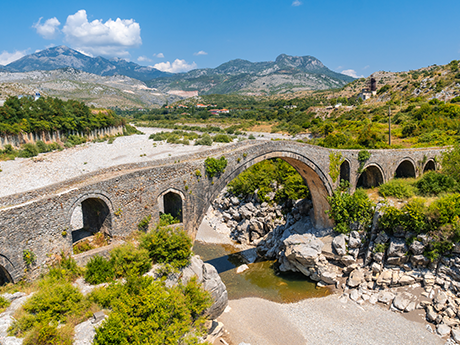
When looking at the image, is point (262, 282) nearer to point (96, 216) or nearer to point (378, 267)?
point (378, 267)

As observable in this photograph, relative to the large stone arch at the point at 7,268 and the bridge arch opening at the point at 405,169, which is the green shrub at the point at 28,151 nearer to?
the large stone arch at the point at 7,268

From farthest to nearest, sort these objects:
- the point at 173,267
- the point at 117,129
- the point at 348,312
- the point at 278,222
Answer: the point at 117,129 < the point at 278,222 < the point at 348,312 < the point at 173,267

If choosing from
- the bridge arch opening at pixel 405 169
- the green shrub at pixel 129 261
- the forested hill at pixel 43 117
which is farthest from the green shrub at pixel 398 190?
the forested hill at pixel 43 117

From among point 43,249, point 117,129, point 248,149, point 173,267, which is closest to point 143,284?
point 173,267

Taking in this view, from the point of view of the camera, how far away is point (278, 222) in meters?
25.2

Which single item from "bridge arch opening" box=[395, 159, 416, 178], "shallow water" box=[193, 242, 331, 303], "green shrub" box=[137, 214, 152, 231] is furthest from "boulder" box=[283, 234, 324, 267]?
"bridge arch opening" box=[395, 159, 416, 178]

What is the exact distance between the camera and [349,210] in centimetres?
2017

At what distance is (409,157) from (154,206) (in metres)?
24.1

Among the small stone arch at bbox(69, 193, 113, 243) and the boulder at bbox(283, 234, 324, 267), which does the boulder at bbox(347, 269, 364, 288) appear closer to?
the boulder at bbox(283, 234, 324, 267)

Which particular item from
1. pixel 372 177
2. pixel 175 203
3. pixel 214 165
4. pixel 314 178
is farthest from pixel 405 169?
pixel 175 203

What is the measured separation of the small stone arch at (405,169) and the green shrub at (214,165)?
19138 mm

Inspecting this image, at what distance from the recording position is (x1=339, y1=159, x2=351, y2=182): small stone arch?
73.6ft

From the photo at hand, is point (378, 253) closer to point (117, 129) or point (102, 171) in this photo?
point (102, 171)

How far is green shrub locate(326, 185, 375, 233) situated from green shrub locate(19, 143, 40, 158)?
33813 millimetres
